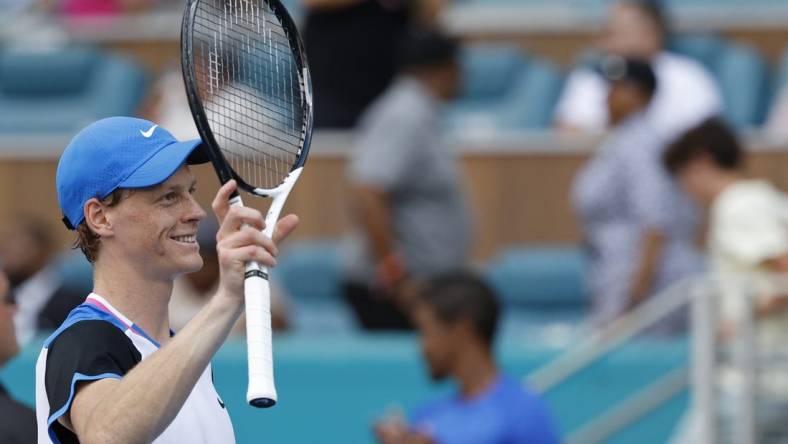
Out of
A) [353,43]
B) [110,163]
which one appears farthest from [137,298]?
[353,43]

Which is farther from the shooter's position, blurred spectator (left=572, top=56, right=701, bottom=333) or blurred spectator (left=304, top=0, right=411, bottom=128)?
blurred spectator (left=304, top=0, right=411, bottom=128)

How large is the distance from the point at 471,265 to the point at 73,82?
10.4 feet

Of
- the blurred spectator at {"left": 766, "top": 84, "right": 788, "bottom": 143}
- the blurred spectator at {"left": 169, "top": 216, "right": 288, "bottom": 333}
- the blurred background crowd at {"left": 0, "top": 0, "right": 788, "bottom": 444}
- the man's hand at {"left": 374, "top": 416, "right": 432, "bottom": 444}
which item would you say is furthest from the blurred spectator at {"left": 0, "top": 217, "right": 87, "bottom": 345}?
the blurred spectator at {"left": 766, "top": 84, "right": 788, "bottom": 143}

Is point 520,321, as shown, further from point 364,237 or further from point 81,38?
point 81,38

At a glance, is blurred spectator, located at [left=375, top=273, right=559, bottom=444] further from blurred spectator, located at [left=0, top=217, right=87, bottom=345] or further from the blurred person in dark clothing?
the blurred person in dark clothing

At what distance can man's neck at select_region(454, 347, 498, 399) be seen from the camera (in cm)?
470

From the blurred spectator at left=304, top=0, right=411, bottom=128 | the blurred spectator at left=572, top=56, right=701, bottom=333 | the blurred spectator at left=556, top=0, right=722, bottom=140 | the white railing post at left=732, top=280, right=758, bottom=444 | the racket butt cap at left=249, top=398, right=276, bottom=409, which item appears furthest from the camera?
the blurred spectator at left=304, top=0, right=411, bottom=128

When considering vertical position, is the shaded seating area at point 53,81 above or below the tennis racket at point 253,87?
above

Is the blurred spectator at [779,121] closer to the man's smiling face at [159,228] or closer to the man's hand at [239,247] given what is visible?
the man's smiling face at [159,228]

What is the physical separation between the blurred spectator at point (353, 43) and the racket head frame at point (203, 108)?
16.4 ft

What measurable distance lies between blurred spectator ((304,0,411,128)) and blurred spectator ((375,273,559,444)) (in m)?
2.90

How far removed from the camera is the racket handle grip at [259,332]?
2227 mm

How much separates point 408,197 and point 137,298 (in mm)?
4025

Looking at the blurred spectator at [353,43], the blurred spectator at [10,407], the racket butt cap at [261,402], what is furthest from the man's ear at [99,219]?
the blurred spectator at [353,43]
